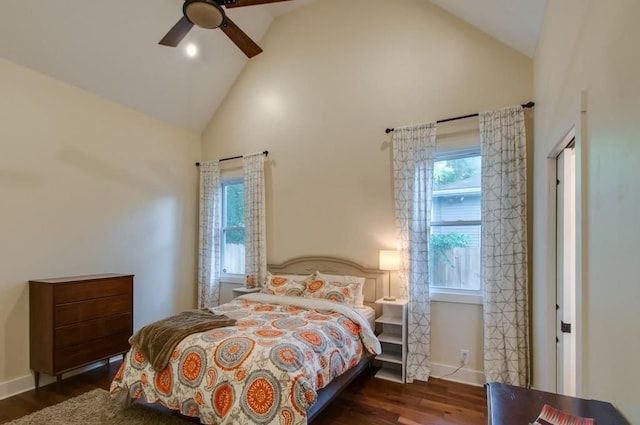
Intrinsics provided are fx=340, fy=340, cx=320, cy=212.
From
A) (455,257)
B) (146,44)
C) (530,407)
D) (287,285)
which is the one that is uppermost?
(146,44)

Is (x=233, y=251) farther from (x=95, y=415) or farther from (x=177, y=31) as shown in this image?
(x=177, y=31)

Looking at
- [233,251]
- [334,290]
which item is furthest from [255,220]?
[334,290]

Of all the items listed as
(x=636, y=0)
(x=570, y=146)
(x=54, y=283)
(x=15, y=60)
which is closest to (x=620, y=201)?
(x=636, y=0)

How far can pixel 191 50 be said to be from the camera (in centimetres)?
427

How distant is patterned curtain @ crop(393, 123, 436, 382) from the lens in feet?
11.3

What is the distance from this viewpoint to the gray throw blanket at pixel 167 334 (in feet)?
8.07

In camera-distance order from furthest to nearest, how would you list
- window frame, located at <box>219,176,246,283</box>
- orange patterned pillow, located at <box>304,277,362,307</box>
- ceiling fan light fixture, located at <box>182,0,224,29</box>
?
window frame, located at <box>219,176,246,283</box> < orange patterned pillow, located at <box>304,277,362,307</box> < ceiling fan light fixture, located at <box>182,0,224,29</box>

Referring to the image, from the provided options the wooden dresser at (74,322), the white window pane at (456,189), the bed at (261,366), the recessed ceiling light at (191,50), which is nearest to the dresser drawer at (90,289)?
the wooden dresser at (74,322)

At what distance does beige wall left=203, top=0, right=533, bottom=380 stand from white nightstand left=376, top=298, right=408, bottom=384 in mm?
361

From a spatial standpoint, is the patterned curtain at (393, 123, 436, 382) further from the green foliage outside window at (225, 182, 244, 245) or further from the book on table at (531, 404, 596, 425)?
the green foliage outside window at (225, 182, 244, 245)

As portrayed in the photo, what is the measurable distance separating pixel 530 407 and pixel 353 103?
3534 mm

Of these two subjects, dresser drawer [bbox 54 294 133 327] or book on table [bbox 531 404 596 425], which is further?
dresser drawer [bbox 54 294 133 327]

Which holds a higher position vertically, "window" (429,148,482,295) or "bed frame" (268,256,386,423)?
"window" (429,148,482,295)

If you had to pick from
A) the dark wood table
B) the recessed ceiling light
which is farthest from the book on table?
the recessed ceiling light
